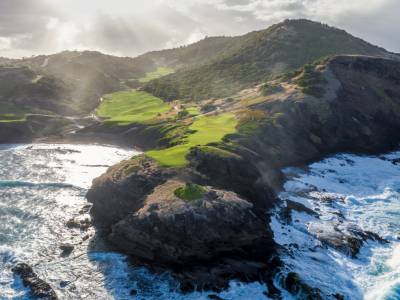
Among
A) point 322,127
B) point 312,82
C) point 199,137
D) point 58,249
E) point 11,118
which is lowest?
point 58,249

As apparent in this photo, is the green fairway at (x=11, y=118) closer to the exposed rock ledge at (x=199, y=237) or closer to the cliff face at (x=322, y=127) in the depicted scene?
the cliff face at (x=322, y=127)

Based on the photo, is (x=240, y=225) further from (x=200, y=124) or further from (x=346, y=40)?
Result: (x=346, y=40)

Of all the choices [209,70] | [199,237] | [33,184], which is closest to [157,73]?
[209,70]

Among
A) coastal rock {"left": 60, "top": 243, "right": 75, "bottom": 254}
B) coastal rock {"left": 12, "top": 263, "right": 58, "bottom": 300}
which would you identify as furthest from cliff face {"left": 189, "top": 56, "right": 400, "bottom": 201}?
coastal rock {"left": 12, "top": 263, "right": 58, "bottom": 300}

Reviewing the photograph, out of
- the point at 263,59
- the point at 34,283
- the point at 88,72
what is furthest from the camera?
the point at 88,72

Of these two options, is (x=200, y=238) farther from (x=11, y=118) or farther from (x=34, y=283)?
(x=11, y=118)

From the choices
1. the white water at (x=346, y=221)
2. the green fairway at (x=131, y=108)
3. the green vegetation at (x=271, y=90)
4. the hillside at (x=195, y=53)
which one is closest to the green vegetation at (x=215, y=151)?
the white water at (x=346, y=221)
